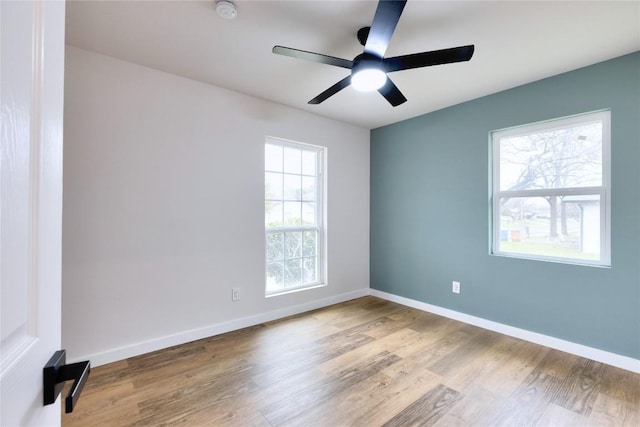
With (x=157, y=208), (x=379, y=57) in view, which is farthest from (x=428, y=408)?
(x=157, y=208)

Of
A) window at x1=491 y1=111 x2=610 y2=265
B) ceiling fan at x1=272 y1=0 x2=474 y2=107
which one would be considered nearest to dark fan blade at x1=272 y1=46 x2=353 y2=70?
ceiling fan at x1=272 y1=0 x2=474 y2=107

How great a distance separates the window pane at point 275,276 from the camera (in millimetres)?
3279

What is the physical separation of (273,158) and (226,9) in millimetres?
1705

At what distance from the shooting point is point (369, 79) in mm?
1910

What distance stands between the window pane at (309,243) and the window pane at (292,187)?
485 mm

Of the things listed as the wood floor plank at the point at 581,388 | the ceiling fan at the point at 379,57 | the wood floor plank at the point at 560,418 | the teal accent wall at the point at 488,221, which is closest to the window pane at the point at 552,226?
the teal accent wall at the point at 488,221

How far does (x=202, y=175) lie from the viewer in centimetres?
273

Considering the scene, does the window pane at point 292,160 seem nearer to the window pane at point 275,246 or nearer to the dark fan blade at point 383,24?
the window pane at point 275,246

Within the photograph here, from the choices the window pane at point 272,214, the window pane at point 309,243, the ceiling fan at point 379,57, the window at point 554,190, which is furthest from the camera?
the window pane at point 309,243

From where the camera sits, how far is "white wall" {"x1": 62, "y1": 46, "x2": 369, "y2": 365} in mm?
2182

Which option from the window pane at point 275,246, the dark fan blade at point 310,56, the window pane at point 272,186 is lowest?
the window pane at point 275,246

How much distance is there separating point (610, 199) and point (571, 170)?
0.38 m

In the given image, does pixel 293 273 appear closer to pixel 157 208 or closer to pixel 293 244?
pixel 293 244

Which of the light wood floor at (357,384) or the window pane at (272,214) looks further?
the window pane at (272,214)
